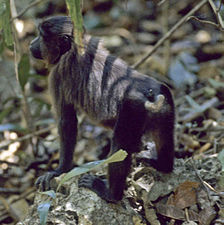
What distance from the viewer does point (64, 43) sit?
4.52 meters

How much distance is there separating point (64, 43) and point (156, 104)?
1232mm

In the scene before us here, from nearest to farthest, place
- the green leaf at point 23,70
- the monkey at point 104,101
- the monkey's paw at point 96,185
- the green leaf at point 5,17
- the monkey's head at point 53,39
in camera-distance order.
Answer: the green leaf at point 5,17, the monkey's paw at point 96,185, the monkey at point 104,101, the monkey's head at point 53,39, the green leaf at point 23,70

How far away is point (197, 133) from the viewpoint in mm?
5613

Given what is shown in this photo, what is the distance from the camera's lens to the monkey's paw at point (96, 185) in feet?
12.6

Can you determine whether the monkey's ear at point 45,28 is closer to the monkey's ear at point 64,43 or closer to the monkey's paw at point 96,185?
the monkey's ear at point 64,43

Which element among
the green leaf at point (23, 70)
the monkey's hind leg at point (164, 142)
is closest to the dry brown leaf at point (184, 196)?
the monkey's hind leg at point (164, 142)

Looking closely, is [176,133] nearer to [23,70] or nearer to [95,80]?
[95,80]

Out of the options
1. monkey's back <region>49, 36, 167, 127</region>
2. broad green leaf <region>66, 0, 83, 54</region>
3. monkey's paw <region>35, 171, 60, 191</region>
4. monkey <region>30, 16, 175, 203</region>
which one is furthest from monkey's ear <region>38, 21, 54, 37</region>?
monkey's paw <region>35, 171, 60, 191</region>

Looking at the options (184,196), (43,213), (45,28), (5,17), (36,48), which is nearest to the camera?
(43,213)

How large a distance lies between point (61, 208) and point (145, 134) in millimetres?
1109

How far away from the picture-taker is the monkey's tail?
3.89 metres

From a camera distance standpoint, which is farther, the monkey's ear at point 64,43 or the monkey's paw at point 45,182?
the monkey's ear at point 64,43

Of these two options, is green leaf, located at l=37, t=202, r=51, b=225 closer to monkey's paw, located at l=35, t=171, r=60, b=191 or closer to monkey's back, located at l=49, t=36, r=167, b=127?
monkey's paw, located at l=35, t=171, r=60, b=191

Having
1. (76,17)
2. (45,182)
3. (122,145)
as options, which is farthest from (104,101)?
(76,17)
